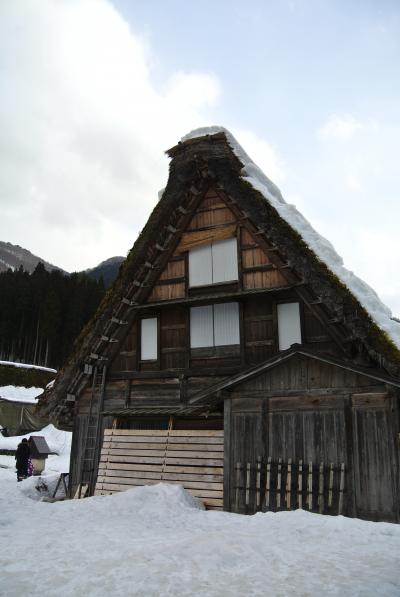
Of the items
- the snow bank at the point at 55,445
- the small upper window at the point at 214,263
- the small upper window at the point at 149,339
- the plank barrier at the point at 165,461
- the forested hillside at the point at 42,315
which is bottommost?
the snow bank at the point at 55,445

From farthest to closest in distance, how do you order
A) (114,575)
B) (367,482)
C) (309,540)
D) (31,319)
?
(31,319) → (367,482) → (309,540) → (114,575)

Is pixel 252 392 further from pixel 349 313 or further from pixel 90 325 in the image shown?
pixel 90 325

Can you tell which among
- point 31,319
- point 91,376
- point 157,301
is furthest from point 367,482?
point 31,319

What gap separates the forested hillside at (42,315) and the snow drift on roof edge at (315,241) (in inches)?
1485

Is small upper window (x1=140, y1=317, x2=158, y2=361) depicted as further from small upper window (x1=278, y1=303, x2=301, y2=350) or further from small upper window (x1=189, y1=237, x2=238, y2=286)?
small upper window (x1=278, y1=303, x2=301, y2=350)

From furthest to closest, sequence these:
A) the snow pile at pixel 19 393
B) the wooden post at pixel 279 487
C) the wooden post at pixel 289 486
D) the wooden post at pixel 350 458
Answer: the snow pile at pixel 19 393 < the wooden post at pixel 279 487 < the wooden post at pixel 289 486 < the wooden post at pixel 350 458

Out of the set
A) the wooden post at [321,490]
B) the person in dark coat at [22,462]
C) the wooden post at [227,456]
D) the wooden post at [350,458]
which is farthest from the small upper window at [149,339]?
the person in dark coat at [22,462]

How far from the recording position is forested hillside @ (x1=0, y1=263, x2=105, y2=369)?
5012cm

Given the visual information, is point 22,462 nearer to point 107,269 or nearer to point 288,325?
point 288,325

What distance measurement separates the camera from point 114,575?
18.4 ft

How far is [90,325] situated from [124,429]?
3131mm

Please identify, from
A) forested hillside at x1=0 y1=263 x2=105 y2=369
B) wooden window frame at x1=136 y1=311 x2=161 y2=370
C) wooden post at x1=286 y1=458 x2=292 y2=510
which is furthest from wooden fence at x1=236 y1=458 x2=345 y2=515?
forested hillside at x1=0 y1=263 x2=105 y2=369

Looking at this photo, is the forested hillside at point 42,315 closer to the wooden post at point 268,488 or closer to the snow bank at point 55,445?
the snow bank at point 55,445

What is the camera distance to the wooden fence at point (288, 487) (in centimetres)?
993
